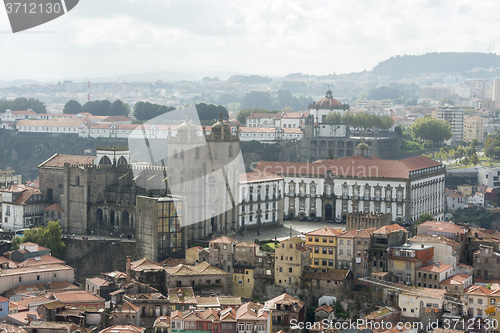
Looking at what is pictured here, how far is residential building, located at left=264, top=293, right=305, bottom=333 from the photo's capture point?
56.8 m

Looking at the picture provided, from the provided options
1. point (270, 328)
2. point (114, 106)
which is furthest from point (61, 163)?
point (114, 106)

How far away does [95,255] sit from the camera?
71.4m

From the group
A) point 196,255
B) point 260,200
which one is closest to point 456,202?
point 260,200

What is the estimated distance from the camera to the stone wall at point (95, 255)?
69750 mm

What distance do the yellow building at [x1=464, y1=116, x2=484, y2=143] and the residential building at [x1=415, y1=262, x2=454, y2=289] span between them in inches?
4039

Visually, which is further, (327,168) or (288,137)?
(288,137)

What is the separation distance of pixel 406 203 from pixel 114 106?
102 metres

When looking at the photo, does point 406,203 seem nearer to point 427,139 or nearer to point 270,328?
point 270,328

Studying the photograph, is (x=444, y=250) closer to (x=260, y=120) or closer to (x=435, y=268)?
(x=435, y=268)

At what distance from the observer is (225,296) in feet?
199

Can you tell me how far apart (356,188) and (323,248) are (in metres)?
20.9

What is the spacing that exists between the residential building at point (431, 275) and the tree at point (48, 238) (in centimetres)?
2704

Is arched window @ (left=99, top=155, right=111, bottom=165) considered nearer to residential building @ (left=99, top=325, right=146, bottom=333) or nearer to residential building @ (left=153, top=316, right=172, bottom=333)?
residential building @ (left=153, top=316, right=172, bottom=333)

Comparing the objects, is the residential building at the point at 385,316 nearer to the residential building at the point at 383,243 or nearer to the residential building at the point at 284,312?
the residential building at the point at 284,312
